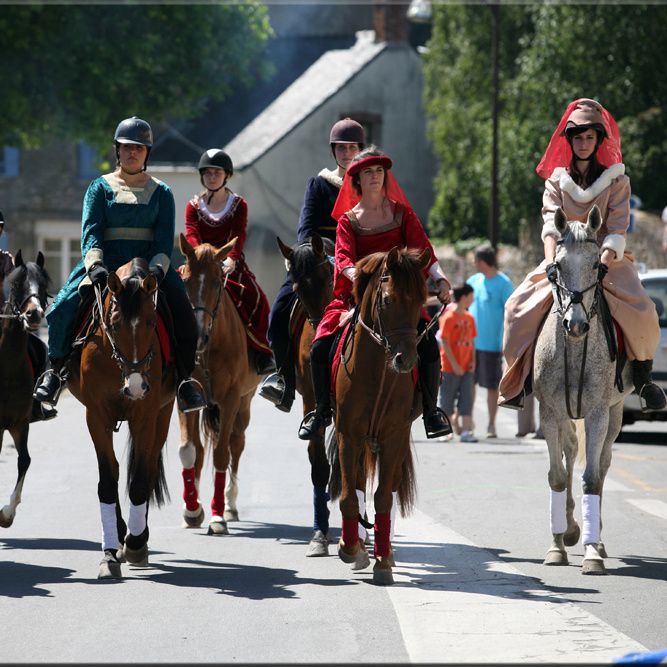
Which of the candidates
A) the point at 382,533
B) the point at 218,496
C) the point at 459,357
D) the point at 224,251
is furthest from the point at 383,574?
the point at 459,357

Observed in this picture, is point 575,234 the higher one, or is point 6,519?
point 575,234

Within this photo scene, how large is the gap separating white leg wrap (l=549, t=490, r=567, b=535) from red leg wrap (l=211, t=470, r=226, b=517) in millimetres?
2705

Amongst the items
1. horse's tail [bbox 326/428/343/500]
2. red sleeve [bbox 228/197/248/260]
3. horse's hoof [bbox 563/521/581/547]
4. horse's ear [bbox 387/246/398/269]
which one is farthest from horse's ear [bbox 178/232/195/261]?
horse's hoof [bbox 563/521/581/547]

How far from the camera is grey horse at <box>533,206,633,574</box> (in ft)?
33.1

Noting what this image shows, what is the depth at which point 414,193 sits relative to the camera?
53.8 meters

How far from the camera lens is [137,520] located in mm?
10062

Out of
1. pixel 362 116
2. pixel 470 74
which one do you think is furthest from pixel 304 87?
pixel 470 74

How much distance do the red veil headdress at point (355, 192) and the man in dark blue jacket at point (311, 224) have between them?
93 centimetres

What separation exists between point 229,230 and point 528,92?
32.5 metres

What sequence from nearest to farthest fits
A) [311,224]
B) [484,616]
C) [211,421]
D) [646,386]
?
1. [484,616]
2. [646,386]
3. [311,224]
4. [211,421]

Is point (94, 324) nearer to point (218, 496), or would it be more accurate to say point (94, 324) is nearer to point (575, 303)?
point (218, 496)

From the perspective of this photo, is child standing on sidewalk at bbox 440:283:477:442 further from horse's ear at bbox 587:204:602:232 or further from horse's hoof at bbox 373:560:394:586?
horse's hoof at bbox 373:560:394:586

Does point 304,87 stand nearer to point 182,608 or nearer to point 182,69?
point 182,69

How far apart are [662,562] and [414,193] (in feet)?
145
